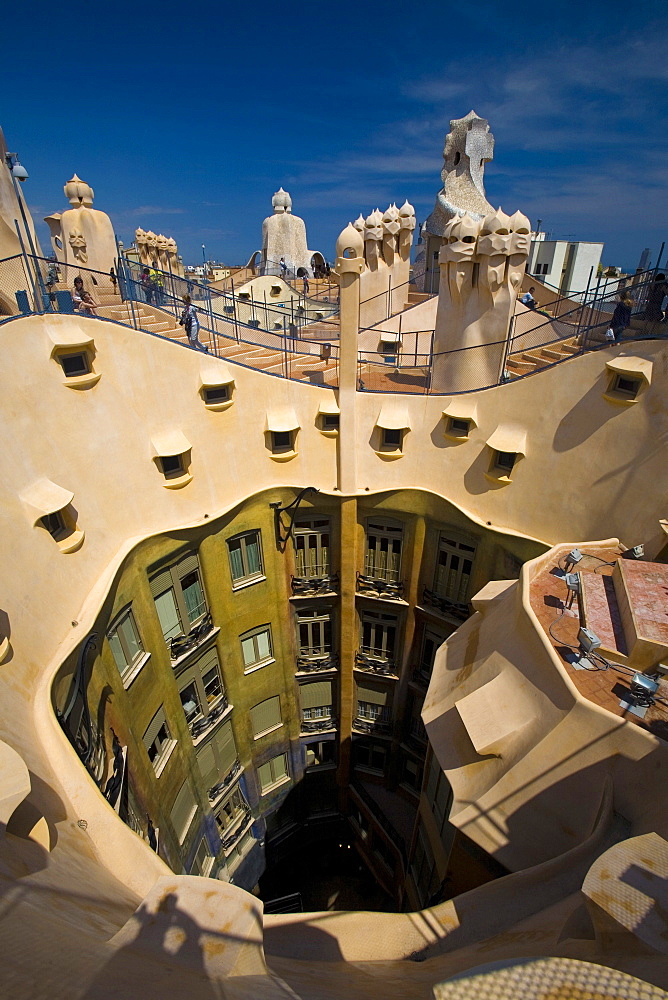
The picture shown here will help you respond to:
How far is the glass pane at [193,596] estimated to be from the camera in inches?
670

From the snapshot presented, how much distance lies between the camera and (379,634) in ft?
70.7

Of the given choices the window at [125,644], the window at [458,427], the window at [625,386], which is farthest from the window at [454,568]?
the window at [125,644]

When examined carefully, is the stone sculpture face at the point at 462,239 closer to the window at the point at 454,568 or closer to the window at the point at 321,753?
the window at the point at 454,568

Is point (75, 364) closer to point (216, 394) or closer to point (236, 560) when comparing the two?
point (216, 394)

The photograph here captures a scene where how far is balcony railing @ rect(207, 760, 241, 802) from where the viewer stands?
19734 millimetres

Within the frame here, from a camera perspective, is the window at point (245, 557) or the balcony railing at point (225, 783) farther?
the balcony railing at point (225, 783)

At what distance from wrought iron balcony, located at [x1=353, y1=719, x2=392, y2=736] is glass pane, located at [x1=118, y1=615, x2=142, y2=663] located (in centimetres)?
1223

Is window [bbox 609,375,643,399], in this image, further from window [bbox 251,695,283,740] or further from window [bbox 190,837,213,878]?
window [bbox 190,837,213,878]

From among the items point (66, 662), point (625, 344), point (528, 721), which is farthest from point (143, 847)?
point (625, 344)

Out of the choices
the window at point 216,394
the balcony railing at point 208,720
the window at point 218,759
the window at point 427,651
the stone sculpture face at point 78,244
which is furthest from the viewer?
the stone sculpture face at point 78,244

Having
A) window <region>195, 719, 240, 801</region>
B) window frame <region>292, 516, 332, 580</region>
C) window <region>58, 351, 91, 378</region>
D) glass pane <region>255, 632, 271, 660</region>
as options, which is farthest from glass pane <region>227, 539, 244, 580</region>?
window <region>58, 351, 91, 378</region>

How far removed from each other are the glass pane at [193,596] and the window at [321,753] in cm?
1058

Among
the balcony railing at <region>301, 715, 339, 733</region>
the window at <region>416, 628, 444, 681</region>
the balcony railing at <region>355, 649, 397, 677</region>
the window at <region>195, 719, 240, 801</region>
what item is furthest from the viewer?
the balcony railing at <region>301, 715, 339, 733</region>

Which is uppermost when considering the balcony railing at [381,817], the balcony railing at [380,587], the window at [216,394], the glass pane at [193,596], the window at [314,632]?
the window at [216,394]
